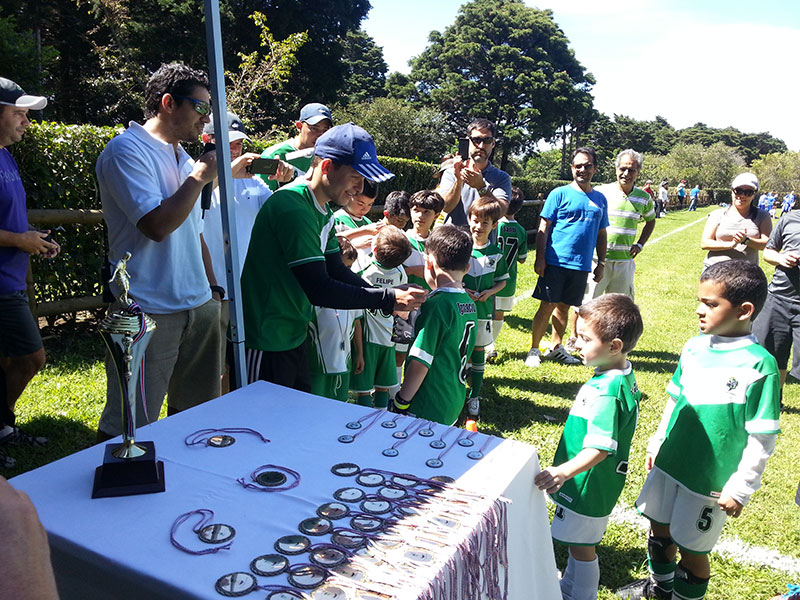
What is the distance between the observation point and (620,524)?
3.54 m

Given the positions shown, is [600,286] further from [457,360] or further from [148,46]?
[148,46]

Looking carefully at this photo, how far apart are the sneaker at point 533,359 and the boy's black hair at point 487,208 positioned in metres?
1.95

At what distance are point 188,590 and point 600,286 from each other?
20.7 feet

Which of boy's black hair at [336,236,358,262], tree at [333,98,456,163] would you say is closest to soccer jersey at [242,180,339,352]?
boy's black hair at [336,236,358,262]

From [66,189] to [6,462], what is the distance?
2925mm

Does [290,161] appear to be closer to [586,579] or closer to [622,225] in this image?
[586,579]

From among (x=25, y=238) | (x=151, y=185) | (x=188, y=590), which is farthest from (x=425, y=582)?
(x=25, y=238)

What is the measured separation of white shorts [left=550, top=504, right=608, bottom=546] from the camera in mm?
2494

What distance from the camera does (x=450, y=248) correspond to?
3.10 meters

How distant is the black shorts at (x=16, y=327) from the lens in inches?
139

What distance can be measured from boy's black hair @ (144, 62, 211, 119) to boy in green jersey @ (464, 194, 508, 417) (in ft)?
8.94

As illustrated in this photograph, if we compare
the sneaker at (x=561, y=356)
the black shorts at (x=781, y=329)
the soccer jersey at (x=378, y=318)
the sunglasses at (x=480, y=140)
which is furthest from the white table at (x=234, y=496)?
the sneaker at (x=561, y=356)

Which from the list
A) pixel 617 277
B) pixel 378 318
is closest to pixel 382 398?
pixel 378 318

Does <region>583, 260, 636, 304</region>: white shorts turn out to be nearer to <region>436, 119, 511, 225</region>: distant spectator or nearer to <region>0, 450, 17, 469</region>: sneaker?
<region>436, 119, 511, 225</region>: distant spectator
